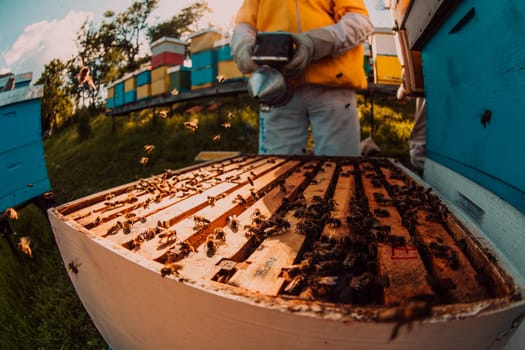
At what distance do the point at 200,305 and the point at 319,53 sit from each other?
304 cm

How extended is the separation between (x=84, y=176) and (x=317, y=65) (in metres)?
6.18

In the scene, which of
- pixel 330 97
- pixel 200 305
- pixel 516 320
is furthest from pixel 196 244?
pixel 330 97

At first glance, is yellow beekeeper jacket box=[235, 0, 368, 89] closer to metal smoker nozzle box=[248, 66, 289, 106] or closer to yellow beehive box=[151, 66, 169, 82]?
metal smoker nozzle box=[248, 66, 289, 106]

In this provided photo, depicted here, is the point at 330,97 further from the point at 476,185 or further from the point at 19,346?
the point at 19,346

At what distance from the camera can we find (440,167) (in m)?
2.65

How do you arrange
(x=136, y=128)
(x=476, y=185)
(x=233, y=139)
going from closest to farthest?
(x=476, y=185), (x=233, y=139), (x=136, y=128)

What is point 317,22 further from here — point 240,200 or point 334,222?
point 334,222

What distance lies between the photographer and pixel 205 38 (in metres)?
9.74

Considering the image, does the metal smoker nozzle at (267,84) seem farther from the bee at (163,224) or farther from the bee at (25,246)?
the bee at (25,246)

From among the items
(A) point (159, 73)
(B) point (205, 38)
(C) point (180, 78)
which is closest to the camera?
(B) point (205, 38)

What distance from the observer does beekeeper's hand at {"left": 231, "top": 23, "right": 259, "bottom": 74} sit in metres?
3.62

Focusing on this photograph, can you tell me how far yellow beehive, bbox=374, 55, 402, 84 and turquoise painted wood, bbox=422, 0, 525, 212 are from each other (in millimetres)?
4427

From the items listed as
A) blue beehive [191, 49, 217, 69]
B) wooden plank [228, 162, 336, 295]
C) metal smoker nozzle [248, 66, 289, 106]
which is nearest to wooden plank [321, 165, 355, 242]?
wooden plank [228, 162, 336, 295]

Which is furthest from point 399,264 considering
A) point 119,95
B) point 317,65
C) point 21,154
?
point 119,95
